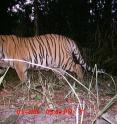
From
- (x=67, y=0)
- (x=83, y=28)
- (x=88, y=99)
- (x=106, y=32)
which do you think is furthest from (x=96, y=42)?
(x=88, y=99)

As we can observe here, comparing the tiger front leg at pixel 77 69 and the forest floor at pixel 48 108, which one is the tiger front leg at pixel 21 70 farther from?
the forest floor at pixel 48 108

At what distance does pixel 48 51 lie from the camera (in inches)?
239

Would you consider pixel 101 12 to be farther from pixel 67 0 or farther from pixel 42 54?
pixel 42 54

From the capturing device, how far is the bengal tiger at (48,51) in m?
5.97

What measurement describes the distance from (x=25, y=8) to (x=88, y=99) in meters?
6.68

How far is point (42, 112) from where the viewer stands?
10.8ft

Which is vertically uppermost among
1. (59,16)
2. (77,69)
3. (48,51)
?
(59,16)

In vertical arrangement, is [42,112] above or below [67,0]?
below

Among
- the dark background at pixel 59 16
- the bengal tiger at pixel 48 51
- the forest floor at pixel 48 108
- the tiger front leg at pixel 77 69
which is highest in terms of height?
the dark background at pixel 59 16

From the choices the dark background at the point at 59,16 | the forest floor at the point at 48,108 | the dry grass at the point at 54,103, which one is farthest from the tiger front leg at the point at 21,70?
the dark background at the point at 59,16

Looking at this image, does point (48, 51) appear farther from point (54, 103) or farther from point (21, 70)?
point (54, 103)

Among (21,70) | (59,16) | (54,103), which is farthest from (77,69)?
(59,16)

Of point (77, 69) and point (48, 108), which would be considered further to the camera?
point (77, 69)

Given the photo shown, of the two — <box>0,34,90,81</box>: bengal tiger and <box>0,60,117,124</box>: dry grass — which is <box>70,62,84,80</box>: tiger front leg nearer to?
<box>0,34,90,81</box>: bengal tiger
